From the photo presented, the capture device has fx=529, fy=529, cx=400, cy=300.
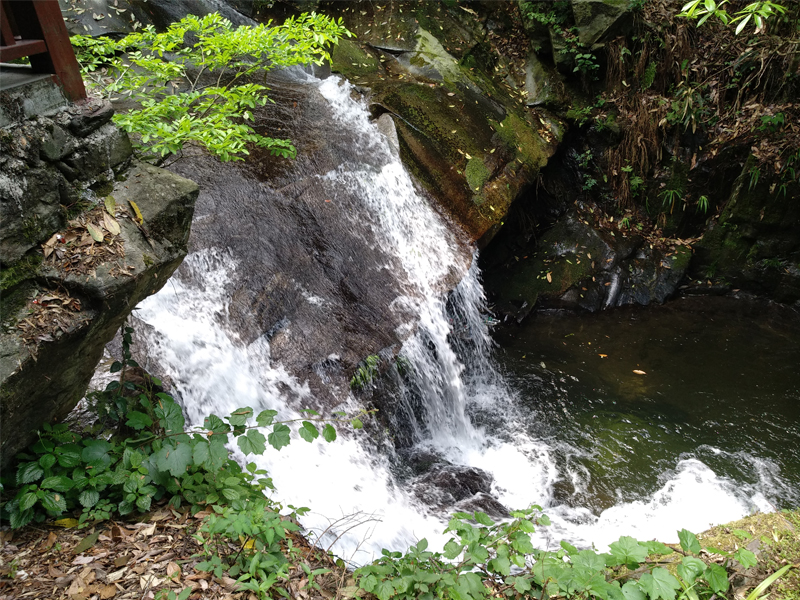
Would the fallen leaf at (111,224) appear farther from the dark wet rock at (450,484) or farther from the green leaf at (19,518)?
the dark wet rock at (450,484)

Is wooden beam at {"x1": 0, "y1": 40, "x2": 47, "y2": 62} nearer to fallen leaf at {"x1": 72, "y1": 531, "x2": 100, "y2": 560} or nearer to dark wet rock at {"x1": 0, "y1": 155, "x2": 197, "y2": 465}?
dark wet rock at {"x1": 0, "y1": 155, "x2": 197, "y2": 465}

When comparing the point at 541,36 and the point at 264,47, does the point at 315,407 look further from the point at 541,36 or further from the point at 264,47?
the point at 541,36

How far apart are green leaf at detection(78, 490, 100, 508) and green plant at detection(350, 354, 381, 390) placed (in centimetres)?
223

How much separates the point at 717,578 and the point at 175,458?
2.53 metres

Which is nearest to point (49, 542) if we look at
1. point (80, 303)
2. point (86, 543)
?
point (86, 543)

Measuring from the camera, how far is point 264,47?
364 centimetres

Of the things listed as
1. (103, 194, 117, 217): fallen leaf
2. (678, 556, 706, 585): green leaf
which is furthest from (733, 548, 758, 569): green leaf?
(103, 194, 117, 217): fallen leaf

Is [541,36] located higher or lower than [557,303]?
higher

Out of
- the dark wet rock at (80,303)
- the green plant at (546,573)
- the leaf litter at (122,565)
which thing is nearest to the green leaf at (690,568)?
the green plant at (546,573)

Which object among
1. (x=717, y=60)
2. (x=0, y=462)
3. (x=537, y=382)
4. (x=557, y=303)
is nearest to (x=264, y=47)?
(x=0, y=462)

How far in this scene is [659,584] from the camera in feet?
7.20

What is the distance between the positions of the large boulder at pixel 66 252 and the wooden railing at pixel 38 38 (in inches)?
7.6

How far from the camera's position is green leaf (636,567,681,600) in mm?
2162

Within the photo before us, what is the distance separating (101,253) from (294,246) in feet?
8.64
